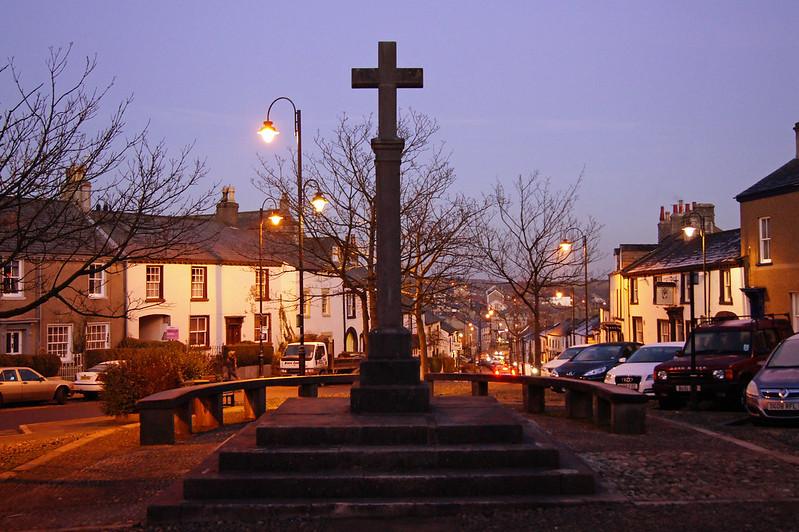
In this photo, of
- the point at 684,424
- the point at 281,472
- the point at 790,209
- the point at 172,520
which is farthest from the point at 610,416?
the point at 790,209

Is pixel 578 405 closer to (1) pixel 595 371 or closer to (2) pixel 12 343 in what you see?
(1) pixel 595 371

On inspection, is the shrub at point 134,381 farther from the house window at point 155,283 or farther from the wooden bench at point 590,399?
the house window at point 155,283

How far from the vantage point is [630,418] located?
12.9m

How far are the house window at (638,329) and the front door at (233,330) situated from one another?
75.3 ft

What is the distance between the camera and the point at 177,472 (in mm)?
10211

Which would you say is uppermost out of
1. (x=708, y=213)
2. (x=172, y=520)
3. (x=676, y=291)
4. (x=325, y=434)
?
(x=708, y=213)

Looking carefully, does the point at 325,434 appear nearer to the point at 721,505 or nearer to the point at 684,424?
the point at 721,505

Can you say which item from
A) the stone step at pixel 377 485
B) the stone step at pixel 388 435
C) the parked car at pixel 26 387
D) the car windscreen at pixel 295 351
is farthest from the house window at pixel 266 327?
the stone step at pixel 377 485

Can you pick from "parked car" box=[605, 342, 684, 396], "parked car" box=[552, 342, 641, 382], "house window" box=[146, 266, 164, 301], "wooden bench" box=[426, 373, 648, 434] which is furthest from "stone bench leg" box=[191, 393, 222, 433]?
"house window" box=[146, 266, 164, 301]

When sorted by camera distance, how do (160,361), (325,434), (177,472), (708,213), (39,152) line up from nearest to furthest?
(325,434), (177,472), (39,152), (160,361), (708,213)

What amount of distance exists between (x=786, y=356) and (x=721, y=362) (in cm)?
237

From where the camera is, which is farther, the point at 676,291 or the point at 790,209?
the point at 676,291

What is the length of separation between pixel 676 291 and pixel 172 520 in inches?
1426

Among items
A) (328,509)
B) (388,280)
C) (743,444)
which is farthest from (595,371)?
(328,509)
